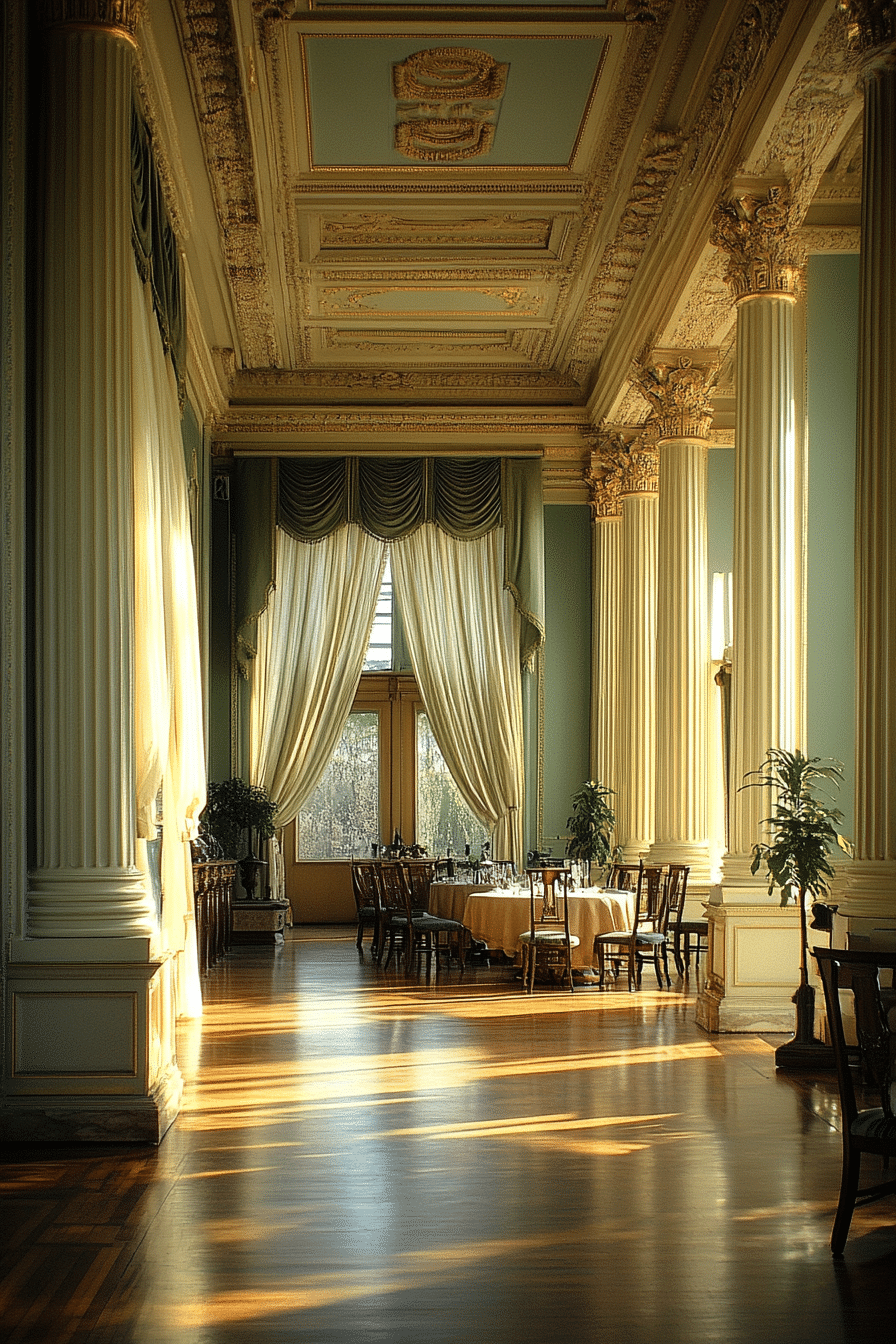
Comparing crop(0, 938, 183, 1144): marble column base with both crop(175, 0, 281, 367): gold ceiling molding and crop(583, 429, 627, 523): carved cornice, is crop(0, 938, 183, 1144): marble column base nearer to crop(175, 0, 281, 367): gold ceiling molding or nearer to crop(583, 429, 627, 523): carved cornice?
crop(175, 0, 281, 367): gold ceiling molding

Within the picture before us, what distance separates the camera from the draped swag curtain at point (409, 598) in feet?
48.2

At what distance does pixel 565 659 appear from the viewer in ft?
50.0

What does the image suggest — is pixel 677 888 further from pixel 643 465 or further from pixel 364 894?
pixel 643 465

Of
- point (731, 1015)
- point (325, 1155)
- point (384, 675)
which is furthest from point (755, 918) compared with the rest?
point (384, 675)

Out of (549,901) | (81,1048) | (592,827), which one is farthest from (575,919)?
(81,1048)

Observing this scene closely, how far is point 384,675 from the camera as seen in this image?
16562mm

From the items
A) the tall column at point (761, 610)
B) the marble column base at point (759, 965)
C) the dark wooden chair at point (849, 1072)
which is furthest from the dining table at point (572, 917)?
the dark wooden chair at point (849, 1072)

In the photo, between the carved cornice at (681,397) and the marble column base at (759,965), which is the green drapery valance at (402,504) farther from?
the marble column base at (759,965)

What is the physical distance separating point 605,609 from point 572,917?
488 cm

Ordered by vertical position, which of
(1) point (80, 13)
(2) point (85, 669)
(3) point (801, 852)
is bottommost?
(3) point (801, 852)

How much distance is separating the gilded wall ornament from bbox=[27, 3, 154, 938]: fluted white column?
3.39 meters

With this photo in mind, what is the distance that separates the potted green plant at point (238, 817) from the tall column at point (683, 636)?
14.2ft

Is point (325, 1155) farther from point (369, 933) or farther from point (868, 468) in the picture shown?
point (369, 933)

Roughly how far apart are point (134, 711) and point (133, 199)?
2599 mm
